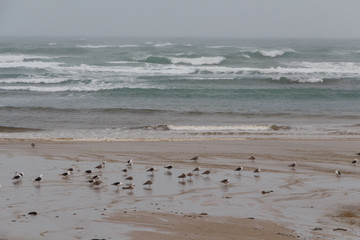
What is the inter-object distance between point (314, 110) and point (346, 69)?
837 inches

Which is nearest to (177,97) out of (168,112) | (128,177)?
(168,112)

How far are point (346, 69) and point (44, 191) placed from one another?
39.7 m

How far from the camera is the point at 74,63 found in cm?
5138

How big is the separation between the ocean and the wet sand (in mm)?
3067

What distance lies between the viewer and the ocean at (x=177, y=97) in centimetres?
2180

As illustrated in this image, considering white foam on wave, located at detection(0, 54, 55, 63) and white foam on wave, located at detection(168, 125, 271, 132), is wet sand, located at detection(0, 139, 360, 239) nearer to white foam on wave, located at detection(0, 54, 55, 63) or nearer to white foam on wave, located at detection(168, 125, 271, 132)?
white foam on wave, located at detection(168, 125, 271, 132)

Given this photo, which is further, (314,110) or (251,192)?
(314,110)

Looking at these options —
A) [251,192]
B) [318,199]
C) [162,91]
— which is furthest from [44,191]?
[162,91]

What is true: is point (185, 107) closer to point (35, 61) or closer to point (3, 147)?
point (3, 147)

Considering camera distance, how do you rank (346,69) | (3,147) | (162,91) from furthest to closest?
1. (346,69)
2. (162,91)
3. (3,147)

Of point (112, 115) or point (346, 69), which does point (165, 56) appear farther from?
point (112, 115)

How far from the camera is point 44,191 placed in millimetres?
11922

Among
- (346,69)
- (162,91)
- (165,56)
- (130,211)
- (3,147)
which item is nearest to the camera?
(130,211)

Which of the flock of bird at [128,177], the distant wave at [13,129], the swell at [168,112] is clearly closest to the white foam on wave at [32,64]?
the swell at [168,112]
